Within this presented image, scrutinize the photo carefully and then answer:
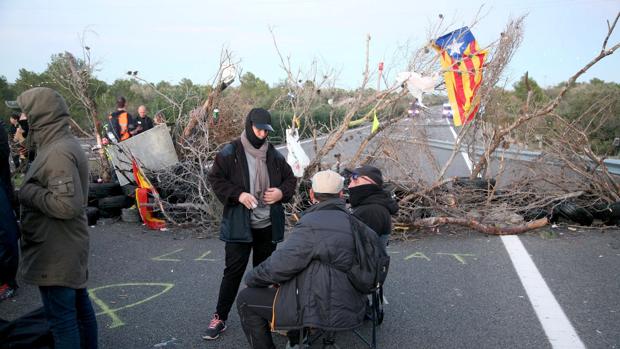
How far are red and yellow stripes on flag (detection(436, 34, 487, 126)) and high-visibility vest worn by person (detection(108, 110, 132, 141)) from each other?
18.5ft

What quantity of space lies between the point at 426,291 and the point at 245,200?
87.7 inches

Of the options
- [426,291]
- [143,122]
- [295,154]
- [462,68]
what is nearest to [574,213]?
[462,68]

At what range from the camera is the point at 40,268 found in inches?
116

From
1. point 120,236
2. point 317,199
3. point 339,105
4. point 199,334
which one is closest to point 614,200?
point 339,105

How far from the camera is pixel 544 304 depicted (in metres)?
4.66

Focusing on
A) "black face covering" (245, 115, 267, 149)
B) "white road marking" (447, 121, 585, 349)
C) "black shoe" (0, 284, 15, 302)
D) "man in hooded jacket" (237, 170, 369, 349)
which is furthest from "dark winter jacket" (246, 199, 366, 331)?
"black shoe" (0, 284, 15, 302)

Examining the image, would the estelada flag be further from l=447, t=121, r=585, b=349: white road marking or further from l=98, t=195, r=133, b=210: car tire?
l=98, t=195, r=133, b=210: car tire

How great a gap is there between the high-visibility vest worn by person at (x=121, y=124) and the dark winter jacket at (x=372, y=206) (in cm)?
621

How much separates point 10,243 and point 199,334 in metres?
1.57

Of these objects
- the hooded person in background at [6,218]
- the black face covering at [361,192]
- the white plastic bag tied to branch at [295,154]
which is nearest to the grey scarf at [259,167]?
the black face covering at [361,192]

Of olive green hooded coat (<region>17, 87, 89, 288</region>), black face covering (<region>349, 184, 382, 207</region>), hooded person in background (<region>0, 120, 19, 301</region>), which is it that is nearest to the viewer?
olive green hooded coat (<region>17, 87, 89, 288</region>)

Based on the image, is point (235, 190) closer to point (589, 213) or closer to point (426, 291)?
point (426, 291)

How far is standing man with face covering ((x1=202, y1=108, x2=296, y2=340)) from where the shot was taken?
3.98m

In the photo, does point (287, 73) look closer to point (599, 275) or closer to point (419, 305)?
point (419, 305)
